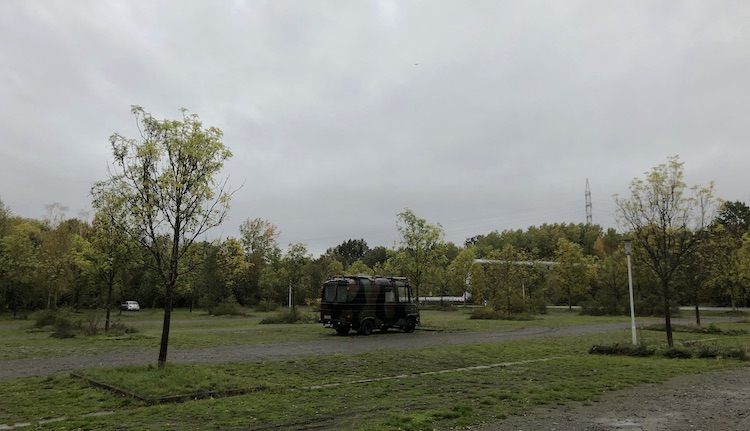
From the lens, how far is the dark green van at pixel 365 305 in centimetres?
2558

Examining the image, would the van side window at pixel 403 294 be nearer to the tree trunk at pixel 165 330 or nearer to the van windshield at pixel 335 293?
the van windshield at pixel 335 293

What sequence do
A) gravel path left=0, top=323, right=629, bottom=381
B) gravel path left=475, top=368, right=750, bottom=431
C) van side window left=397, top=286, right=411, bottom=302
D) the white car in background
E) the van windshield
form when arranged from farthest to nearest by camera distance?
the white car in background → van side window left=397, top=286, right=411, bottom=302 → the van windshield → gravel path left=0, top=323, right=629, bottom=381 → gravel path left=475, top=368, right=750, bottom=431

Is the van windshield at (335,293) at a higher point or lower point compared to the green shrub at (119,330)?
higher

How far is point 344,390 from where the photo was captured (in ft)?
33.5

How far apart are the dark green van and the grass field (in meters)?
8.91

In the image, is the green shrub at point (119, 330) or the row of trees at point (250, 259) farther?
the green shrub at point (119, 330)

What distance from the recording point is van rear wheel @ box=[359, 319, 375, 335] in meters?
25.8

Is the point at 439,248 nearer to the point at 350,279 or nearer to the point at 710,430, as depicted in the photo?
the point at 350,279

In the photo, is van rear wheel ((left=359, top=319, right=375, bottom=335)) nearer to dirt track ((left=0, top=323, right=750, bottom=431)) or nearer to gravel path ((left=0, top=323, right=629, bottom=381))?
gravel path ((left=0, top=323, right=629, bottom=381))

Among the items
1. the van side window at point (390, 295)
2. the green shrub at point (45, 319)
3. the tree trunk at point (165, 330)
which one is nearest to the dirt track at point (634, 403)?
the tree trunk at point (165, 330)

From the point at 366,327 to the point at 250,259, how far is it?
52.9 m

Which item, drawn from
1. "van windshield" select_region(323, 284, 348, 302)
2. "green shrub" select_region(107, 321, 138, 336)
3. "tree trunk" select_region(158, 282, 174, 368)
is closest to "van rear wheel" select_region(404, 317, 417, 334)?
"van windshield" select_region(323, 284, 348, 302)

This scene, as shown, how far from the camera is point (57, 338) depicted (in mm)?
23078

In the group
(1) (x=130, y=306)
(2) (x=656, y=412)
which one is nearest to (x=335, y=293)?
(2) (x=656, y=412)
